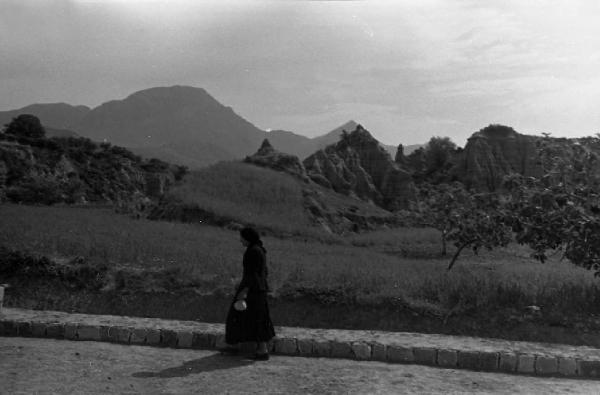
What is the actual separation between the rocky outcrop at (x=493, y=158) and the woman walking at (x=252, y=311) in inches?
2920

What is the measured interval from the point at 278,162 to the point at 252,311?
134 feet

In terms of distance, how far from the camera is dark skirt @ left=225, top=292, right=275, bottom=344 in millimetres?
8305

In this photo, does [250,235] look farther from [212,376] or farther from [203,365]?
[212,376]

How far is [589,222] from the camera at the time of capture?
1129 cm

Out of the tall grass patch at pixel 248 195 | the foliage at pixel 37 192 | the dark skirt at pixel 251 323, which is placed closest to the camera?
the dark skirt at pixel 251 323

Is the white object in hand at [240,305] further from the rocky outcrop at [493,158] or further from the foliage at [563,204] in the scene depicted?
the rocky outcrop at [493,158]

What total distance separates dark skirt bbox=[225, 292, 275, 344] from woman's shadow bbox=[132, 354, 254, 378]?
29cm

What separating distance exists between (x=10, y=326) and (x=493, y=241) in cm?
1553

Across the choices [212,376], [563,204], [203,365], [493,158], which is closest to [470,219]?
[563,204]

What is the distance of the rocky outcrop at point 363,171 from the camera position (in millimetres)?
65688

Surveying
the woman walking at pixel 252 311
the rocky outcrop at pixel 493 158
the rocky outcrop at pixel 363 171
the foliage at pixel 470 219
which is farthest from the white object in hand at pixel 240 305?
the rocky outcrop at pixel 493 158

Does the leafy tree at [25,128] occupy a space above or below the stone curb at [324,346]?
above

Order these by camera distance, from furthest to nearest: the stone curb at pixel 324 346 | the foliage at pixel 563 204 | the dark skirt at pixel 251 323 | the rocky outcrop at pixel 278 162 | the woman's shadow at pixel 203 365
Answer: the rocky outcrop at pixel 278 162
the foliage at pixel 563 204
the dark skirt at pixel 251 323
the stone curb at pixel 324 346
the woman's shadow at pixel 203 365

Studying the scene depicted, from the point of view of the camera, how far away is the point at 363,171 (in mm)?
70875
